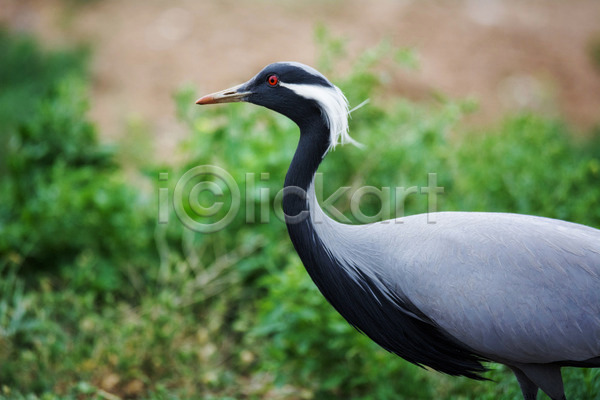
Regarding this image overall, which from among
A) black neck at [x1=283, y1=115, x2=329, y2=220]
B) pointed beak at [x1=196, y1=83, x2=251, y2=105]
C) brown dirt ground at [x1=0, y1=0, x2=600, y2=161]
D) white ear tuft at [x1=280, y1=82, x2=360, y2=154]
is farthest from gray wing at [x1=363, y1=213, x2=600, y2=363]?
brown dirt ground at [x1=0, y1=0, x2=600, y2=161]

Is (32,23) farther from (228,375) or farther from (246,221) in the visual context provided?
(228,375)

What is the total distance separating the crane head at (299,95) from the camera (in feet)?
9.59

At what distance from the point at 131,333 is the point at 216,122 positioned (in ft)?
6.96

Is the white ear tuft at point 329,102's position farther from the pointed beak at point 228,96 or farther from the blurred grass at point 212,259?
the blurred grass at point 212,259

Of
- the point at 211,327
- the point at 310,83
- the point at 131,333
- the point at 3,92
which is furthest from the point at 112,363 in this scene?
the point at 3,92

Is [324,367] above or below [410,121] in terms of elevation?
below

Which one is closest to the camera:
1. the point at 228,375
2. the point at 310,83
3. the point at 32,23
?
the point at 310,83

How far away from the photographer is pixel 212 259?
495 centimetres

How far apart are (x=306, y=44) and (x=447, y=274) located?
713 centimetres

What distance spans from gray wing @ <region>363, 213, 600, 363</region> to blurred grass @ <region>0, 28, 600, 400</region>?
2.36ft

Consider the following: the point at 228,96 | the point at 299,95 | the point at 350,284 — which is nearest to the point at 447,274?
the point at 350,284

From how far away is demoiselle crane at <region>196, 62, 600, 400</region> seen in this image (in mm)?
2723


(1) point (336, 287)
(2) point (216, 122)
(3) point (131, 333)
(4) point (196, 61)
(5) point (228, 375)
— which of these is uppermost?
(4) point (196, 61)

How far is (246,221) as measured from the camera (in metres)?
4.90
